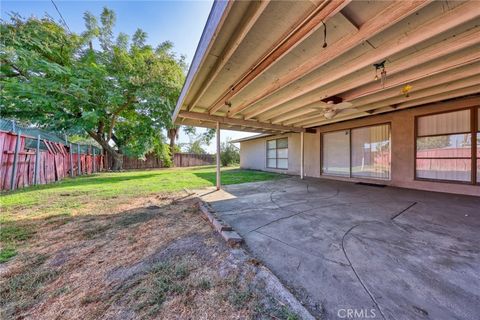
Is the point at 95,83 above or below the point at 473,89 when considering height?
above

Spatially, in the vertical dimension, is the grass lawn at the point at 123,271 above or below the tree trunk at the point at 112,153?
below

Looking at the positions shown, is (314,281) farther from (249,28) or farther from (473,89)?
(473,89)

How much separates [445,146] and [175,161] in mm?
17891

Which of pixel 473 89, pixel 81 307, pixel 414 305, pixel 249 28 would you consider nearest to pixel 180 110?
pixel 249 28

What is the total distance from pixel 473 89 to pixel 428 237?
410 cm

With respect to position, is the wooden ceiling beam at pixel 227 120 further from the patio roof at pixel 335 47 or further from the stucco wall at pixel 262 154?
the stucco wall at pixel 262 154

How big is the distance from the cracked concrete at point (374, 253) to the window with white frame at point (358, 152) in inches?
106

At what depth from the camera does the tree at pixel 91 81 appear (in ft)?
27.1

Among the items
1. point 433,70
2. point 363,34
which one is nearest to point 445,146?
point 433,70

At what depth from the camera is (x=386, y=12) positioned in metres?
1.84

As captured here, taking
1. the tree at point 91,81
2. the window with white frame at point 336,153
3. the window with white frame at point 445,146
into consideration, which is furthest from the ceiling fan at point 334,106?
the tree at point 91,81

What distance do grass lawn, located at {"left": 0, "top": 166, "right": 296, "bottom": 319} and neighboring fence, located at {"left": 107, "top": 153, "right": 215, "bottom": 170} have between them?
13.0 metres

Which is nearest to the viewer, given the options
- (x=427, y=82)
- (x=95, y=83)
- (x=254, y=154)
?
(x=427, y=82)

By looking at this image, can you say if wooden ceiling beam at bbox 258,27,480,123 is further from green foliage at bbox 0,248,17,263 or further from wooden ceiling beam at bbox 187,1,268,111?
green foliage at bbox 0,248,17,263
